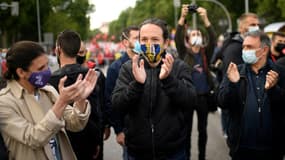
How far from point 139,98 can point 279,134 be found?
137 centimetres

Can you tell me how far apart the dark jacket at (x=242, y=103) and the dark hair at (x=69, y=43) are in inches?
53.5

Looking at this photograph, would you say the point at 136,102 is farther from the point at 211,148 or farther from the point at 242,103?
the point at 211,148

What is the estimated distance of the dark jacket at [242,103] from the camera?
13.4 ft

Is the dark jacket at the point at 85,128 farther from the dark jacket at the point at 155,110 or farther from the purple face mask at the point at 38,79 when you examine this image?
the purple face mask at the point at 38,79

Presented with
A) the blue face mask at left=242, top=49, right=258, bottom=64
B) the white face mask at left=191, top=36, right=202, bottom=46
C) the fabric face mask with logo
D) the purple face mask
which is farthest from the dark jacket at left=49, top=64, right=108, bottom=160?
the white face mask at left=191, top=36, right=202, bottom=46

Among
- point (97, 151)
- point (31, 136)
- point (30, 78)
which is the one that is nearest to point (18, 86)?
point (30, 78)

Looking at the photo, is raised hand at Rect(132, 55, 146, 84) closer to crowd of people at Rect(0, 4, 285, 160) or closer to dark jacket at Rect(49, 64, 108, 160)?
crowd of people at Rect(0, 4, 285, 160)

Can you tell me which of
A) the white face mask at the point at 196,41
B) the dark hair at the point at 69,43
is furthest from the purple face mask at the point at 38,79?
the white face mask at the point at 196,41

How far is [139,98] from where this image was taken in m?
3.60

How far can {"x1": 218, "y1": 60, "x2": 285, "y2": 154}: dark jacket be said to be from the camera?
160 inches

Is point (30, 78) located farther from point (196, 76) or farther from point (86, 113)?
point (196, 76)

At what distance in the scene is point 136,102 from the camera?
362 centimetres

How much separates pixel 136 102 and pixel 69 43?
0.93m

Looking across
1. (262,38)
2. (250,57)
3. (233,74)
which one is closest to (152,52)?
(233,74)
